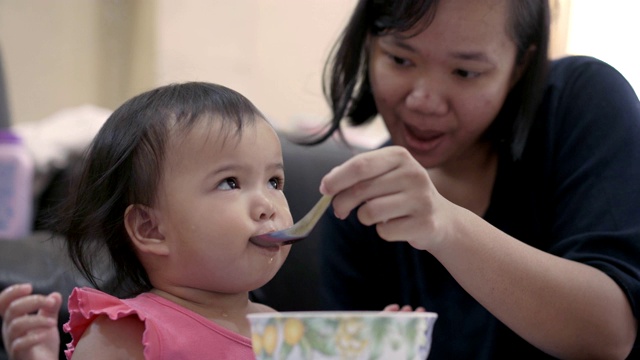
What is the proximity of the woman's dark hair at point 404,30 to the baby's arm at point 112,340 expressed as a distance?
565 mm

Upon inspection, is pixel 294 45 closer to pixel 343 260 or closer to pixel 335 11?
pixel 335 11

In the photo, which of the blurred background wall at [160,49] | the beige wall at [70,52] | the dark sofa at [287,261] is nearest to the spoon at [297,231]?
the dark sofa at [287,261]

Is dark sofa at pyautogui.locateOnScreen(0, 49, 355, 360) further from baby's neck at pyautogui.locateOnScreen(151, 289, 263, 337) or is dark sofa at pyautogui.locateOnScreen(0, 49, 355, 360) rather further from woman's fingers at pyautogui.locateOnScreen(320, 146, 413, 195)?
woman's fingers at pyautogui.locateOnScreen(320, 146, 413, 195)

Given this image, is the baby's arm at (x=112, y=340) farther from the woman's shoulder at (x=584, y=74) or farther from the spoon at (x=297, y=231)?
the woman's shoulder at (x=584, y=74)

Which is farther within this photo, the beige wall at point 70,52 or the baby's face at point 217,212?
the beige wall at point 70,52

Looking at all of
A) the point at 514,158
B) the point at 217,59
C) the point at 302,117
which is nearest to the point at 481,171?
the point at 514,158

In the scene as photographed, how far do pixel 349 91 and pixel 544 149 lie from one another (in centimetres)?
34

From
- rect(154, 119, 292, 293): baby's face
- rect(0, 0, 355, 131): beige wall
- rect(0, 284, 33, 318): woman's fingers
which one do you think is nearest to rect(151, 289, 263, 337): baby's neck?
rect(154, 119, 292, 293): baby's face

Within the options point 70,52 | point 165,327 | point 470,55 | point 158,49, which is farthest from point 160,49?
point 165,327

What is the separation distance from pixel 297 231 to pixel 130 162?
0.23 metres

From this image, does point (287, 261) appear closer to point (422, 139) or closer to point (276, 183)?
point (422, 139)

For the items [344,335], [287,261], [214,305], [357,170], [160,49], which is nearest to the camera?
[344,335]

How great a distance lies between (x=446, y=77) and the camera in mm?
1223

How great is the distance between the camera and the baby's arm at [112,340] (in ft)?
2.98
